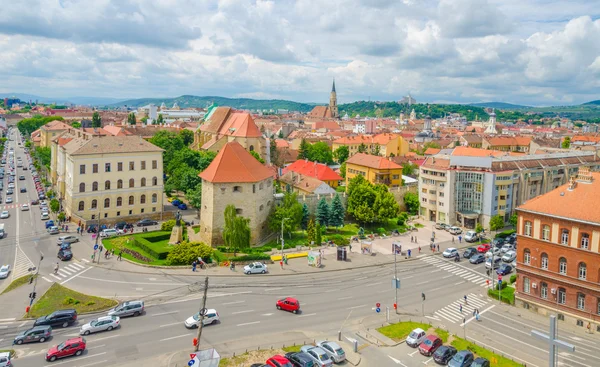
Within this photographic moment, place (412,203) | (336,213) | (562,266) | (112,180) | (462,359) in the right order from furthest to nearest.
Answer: (412,203)
(112,180)
(336,213)
(562,266)
(462,359)

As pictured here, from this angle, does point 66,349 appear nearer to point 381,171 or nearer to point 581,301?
point 581,301

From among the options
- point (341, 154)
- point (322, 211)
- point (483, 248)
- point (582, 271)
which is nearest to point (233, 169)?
point (322, 211)

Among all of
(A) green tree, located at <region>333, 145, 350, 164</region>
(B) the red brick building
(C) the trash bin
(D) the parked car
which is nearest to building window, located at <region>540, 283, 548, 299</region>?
(B) the red brick building

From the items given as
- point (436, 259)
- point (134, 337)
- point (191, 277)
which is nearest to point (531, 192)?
point (436, 259)

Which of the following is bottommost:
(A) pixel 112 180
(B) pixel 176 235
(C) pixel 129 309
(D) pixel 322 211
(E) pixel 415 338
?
(E) pixel 415 338

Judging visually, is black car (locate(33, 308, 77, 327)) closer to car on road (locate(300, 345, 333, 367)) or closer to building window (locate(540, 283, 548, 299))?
car on road (locate(300, 345, 333, 367))

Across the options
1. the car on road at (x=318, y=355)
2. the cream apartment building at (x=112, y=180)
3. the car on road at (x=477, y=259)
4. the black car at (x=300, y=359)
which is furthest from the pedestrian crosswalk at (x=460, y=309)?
the cream apartment building at (x=112, y=180)
